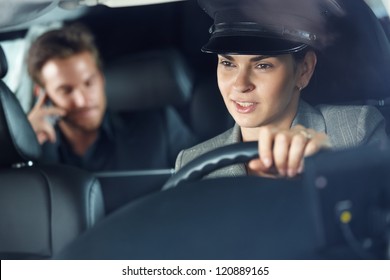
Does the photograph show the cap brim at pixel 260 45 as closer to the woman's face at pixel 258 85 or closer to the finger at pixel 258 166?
the woman's face at pixel 258 85

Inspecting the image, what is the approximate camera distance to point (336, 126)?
1.54m

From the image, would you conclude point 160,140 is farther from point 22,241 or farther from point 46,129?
point 22,241

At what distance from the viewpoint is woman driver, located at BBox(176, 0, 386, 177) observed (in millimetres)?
1555

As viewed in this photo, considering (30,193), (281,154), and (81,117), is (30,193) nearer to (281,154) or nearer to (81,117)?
(81,117)

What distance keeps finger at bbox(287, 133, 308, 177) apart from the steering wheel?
66 millimetres

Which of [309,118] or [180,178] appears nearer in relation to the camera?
[180,178]

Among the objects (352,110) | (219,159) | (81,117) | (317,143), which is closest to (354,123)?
(352,110)

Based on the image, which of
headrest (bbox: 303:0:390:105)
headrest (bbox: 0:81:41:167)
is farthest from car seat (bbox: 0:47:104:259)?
headrest (bbox: 303:0:390:105)

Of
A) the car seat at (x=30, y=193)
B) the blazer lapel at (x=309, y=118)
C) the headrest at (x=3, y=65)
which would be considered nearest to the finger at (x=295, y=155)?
the blazer lapel at (x=309, y=118)

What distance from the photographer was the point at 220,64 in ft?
5.24

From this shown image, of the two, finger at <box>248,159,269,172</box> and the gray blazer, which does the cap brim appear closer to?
the gray blazer

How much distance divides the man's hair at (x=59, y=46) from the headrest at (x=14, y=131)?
0.08m

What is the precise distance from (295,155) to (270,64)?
0.98 ft
